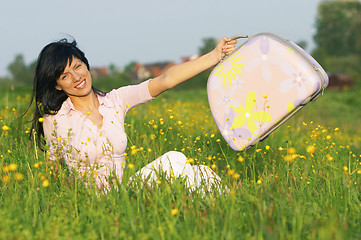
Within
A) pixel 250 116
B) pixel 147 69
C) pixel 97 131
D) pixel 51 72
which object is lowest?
pixel 147 69

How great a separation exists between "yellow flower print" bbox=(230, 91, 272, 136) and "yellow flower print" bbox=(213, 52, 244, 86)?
0.25m

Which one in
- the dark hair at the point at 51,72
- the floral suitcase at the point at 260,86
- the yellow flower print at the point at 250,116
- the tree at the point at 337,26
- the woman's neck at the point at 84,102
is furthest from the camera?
the tree at the point at 337,26

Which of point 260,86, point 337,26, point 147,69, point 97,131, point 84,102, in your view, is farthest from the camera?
point 147,69

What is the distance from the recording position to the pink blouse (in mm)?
3859

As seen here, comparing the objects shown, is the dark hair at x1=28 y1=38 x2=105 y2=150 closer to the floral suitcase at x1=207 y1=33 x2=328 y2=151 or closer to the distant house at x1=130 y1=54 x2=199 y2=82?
the floral suitcase at x1=207 y1=33 x2=328 y2=151

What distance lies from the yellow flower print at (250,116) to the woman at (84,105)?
1.86 feet

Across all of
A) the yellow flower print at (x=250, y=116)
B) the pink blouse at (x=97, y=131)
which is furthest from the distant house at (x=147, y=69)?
the yellow flower print at (x=250, y=116)

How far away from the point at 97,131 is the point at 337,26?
78483 millimetres

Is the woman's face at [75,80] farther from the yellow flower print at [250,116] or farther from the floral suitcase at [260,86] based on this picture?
the yellow flower print at [250,116]

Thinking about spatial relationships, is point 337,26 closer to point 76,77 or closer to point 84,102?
point 84,102

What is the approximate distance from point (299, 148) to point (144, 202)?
4369 mm

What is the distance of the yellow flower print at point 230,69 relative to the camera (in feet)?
12.2

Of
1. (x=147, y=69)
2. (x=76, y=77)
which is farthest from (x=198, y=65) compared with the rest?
(x=147, y=69)

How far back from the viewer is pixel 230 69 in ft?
12.2
